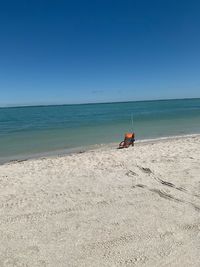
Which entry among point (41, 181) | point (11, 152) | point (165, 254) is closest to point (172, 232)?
point (165, 254)

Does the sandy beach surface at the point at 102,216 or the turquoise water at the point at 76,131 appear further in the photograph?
the turquoise water at the point at 76,131

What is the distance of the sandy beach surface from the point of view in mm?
3682

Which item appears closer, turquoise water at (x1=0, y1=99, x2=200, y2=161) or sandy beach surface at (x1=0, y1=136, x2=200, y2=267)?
sandy beach surface at (x1=0, y1=136, x2=200, y2=267)

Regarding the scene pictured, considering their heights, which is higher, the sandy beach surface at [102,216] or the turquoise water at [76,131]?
the sandy beach surface at [102,216]

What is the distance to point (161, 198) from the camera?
5551 mm

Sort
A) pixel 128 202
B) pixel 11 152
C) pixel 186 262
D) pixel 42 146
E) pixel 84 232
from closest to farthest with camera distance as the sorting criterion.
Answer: pixel 186 262 → pixel 84 232 → pixel 128 202 → pixel 11 152 → pixel 42 146

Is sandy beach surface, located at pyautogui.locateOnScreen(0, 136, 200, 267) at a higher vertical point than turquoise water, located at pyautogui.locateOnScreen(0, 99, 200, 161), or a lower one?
higher

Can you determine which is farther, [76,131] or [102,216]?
[76,131]

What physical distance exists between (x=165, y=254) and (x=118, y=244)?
725 mm

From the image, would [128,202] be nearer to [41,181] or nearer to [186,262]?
[186,262]

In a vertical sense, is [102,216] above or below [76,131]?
above

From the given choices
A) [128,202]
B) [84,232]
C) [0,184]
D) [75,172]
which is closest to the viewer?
[84,232]

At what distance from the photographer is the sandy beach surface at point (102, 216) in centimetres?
368

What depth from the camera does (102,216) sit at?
4.82 meters
